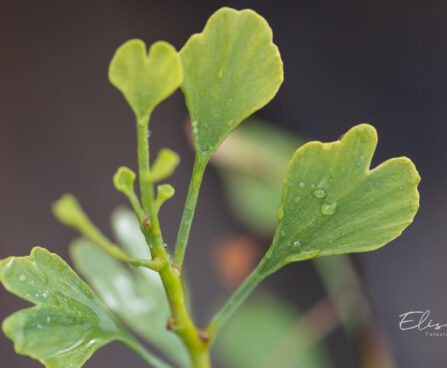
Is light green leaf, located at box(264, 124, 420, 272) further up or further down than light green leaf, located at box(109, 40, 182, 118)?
further down

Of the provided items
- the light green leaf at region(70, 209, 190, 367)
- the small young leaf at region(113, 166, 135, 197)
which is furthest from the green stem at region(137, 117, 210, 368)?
the light green leaf at region(70, 209, 190, 367)

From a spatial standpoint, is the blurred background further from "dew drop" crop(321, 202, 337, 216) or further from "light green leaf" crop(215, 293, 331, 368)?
"dew drop" crop(321, 202, 337, 216)

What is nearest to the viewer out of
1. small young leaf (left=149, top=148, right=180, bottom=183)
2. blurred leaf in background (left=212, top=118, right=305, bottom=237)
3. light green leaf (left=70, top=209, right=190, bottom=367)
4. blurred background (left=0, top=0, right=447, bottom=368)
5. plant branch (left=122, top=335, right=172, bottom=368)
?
small young leaf (left=149, top=148, right=180, bottom=183)

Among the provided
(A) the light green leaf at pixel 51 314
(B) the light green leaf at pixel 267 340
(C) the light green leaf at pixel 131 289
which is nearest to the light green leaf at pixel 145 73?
(A) the light green leaf at pixel 51 314

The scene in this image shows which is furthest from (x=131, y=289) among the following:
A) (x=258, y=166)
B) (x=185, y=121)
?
(x=185, y=121)

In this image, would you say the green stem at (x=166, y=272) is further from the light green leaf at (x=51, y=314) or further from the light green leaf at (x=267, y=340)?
the light green leaf at (x=267, y=340)

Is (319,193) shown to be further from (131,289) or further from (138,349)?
(131,289)

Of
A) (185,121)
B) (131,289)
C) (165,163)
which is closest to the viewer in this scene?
(165,163)
